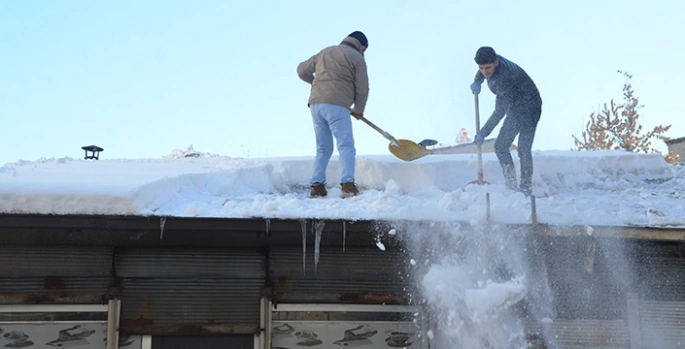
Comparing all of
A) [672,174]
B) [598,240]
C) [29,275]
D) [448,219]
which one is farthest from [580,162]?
[29,275]

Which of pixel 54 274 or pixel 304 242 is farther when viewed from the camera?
pixel 54 274

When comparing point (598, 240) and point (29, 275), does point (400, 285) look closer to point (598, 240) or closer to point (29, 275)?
point (598, 240)

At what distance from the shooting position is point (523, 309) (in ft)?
15.6

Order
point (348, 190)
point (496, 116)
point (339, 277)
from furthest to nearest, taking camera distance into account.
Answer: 1. point (496, 116)
2. point (348, 190)
3. point (339, 277)

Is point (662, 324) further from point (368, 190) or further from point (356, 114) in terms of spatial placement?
point (356, 114)

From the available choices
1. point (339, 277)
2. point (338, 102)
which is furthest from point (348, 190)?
point (339, 277)

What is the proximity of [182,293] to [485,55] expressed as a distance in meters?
3.69

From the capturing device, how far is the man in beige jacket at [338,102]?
5824 millimetres

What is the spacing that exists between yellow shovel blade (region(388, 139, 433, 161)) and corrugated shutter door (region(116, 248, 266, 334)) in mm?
2520

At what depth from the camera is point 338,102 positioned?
5.86 m

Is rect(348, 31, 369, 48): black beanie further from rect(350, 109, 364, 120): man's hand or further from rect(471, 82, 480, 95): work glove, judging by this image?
rect(471, 82, 480, 95): work glove

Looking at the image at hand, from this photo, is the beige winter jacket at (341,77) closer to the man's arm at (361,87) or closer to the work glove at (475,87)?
the man's arm at (361,87)

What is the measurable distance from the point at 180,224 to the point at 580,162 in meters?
5.03

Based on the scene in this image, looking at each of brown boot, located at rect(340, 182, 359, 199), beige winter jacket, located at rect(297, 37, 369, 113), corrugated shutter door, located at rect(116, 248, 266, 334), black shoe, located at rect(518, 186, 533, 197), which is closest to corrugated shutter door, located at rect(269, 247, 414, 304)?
corrugated shutter door, located at rect(116, 248, 266, 334)
